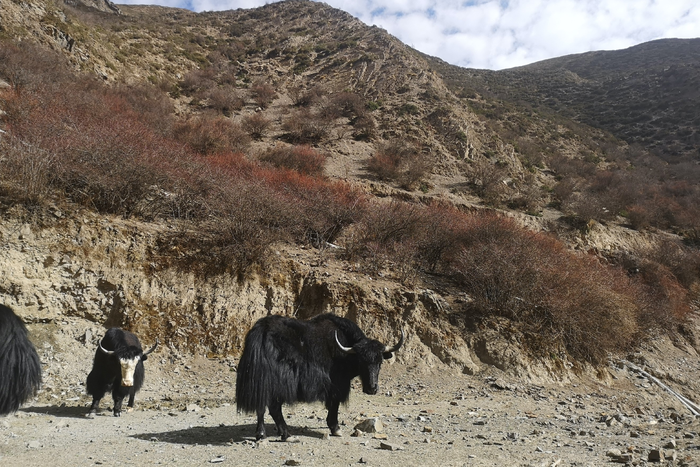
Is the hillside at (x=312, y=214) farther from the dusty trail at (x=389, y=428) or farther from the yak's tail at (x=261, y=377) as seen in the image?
the yak's tail at (x=261, y=377)

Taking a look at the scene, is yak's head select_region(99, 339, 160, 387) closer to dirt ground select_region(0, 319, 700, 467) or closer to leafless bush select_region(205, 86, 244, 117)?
dirt ground select_region(0, 319, 700, 467)

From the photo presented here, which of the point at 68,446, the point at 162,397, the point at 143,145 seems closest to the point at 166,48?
the point at 143,145

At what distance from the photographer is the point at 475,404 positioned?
792 centimetres

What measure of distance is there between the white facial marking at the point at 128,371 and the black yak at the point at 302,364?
225 centimetres

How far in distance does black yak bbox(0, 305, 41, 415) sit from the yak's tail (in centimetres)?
223

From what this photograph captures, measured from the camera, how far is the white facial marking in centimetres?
583

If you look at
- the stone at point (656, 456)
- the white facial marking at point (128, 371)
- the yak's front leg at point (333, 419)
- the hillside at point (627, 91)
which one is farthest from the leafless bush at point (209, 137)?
the hillside at point (627, 91)

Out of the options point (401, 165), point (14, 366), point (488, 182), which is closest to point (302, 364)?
point (14, 366)

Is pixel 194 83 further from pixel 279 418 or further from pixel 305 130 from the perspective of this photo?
pixel 279 418

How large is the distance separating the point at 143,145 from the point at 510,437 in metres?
12.5

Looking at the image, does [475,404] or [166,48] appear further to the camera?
[166,48]

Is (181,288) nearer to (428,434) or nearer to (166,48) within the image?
(428,434)

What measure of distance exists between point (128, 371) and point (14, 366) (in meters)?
1.88

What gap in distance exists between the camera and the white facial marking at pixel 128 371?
5.83m
